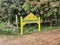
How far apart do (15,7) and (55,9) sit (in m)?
3.45

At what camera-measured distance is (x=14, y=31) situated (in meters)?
14.8

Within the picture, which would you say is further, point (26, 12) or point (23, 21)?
point (26, 12)

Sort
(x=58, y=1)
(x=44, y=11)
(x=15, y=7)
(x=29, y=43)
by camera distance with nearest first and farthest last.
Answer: (x=29, y=43) < (x=58, y=1) < (x=44, y=11) < (x=15, y=7)

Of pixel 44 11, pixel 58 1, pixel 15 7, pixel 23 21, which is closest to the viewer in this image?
pixel 23 21

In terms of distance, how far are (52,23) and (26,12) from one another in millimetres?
2331

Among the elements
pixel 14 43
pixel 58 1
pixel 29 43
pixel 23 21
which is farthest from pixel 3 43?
pixel 58 1

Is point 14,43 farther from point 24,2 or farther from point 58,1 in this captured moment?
point 24,2

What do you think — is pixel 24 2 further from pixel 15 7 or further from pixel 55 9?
pixel 55 9

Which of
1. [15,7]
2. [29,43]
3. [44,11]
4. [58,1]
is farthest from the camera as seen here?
[15,7]

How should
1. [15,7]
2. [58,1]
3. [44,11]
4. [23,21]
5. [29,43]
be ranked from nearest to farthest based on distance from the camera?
[29,43]
[23,21]
[58,1]
[44,11]
[15,7]

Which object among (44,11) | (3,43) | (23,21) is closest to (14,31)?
(23,21)

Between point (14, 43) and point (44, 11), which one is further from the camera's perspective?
point (44, 11)

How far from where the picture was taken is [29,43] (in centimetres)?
981

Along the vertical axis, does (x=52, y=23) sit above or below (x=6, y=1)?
below
